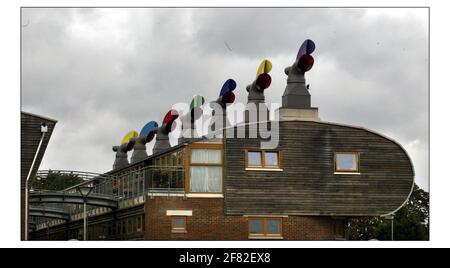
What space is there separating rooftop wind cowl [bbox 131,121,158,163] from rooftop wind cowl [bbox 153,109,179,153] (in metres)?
1.97

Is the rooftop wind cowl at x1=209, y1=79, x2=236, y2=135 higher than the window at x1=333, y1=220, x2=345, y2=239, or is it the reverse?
the rooftop wind cowl at x1=209, y1=79, x2=236, y2=135

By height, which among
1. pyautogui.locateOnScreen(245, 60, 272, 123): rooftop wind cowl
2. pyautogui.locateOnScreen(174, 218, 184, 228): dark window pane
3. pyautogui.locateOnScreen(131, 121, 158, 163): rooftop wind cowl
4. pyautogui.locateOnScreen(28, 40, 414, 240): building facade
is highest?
pyautogui.locateOnScreen(245, 60, 272, 123): rooftop wind cowl

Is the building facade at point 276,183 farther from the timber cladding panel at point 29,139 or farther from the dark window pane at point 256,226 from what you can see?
the timber cladding panel at point 29,139

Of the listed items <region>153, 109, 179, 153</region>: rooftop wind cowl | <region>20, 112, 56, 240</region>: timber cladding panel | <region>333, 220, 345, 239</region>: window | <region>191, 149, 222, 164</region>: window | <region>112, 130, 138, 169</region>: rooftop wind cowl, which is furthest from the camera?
<region>112, 130, 138, 169</region>: rooftop wind cowl

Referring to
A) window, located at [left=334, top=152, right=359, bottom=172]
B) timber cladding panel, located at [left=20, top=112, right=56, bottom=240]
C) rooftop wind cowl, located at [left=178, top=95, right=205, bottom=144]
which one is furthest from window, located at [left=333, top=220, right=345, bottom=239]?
timber cladding panel, located at [left=20, top=112, right=56, bottom=240]

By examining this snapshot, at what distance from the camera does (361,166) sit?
49125mm

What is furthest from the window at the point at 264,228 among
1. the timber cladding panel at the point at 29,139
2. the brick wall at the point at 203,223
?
the timber cladding panel at the point at 29,139

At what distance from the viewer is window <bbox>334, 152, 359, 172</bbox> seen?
49125mm

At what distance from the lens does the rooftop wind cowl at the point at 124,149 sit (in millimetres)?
70375

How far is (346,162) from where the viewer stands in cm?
4922

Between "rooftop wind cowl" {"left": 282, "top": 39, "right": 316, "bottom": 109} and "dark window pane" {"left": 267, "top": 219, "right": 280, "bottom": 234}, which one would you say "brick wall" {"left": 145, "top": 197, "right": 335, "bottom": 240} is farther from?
"rooftop wind cowl" {"left": 282, "top": 39, "right": 316, "bottom": 109}

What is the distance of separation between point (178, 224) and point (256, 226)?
349 cm

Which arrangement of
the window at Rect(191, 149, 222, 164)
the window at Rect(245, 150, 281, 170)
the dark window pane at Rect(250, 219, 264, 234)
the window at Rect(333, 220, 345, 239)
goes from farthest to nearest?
1. the window at Rect(333, 220, 345, 239)
2. the window at Rect(245, 150, 281, 170)
3. the window at Rect(191, 149, 222, 164)
4. the dark window pane at Rect(250, 219, 264, 234)
